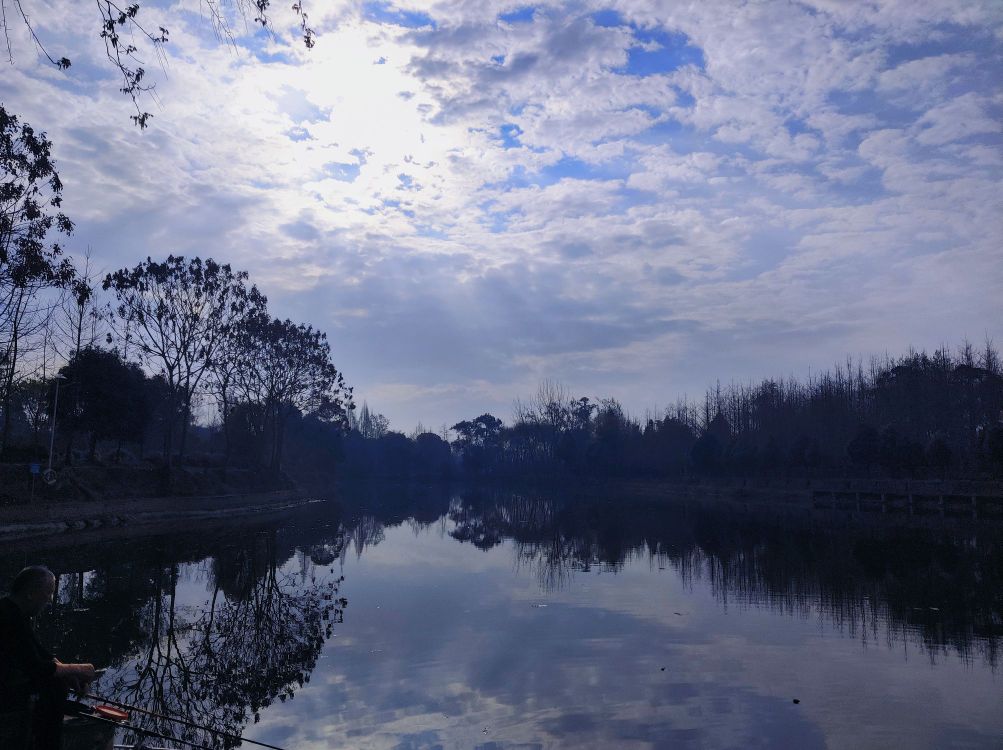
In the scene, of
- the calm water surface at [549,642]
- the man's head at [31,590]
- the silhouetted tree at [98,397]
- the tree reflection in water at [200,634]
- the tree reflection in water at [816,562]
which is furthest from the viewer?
the silhouetted tree at [98,397]

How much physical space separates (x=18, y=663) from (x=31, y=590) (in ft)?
1.29

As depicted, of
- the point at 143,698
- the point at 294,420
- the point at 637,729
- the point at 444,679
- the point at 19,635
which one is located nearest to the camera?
the point at 19,635

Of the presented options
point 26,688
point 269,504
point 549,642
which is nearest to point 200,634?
point 549,642

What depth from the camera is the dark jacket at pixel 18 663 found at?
4.07 meters

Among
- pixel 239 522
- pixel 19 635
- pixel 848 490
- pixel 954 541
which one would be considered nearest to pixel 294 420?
pixel 239 522

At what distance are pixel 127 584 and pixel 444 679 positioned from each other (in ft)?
28.6

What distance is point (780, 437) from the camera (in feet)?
198

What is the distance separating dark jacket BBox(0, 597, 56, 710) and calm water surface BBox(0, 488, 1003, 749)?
271 centimetres

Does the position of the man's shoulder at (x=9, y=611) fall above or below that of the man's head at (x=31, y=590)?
below

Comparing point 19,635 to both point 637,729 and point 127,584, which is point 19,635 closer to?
point 637,729

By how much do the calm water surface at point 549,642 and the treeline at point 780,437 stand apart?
1811 cm

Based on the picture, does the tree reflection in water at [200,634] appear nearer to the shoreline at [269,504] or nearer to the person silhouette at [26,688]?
the person silhouette at [26,688]

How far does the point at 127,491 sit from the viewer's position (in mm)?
30859

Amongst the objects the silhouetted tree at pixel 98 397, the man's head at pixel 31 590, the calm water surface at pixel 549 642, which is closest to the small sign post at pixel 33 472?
the calm water surface at pixel 549 642
